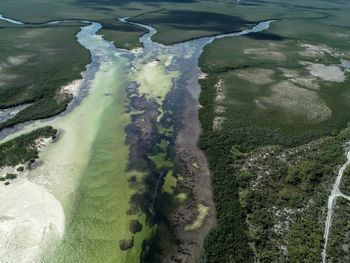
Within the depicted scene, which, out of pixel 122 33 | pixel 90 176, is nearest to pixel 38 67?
pixel 122 33

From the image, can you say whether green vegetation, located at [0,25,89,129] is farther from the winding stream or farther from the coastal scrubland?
the coastal scrubland

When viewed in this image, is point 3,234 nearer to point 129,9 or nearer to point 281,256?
point 281,256

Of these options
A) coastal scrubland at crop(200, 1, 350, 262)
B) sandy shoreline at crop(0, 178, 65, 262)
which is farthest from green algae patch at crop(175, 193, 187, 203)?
sandy shoreline at crop(0, 178, 65, 262)

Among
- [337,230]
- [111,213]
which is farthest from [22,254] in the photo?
[337,230]

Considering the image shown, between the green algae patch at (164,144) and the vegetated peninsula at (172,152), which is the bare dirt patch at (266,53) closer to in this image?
the vegetated peninsula at (172,152)

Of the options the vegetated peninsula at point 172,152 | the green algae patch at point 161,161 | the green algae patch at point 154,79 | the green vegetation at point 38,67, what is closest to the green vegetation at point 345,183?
the vegetated peninsula at point 172,152
